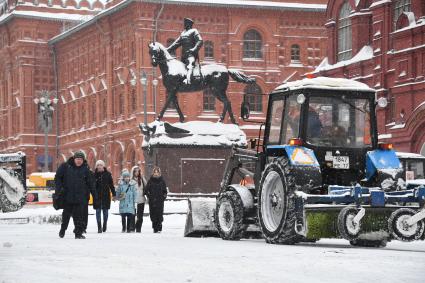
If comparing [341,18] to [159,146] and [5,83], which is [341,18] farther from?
[5,83]

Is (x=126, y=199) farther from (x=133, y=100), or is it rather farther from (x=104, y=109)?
(x=104, y=109)

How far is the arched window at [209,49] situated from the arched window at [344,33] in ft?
66.7

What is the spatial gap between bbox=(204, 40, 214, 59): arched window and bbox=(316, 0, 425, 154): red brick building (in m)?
20.3

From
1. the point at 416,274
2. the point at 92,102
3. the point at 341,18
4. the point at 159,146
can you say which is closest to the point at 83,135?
the point at 92,102

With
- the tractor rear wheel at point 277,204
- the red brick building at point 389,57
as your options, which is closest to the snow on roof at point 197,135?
the red brick building at point 389,57

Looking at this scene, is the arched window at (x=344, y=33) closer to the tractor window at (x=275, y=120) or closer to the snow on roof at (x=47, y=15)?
the tractor window at (x=275, y=120)

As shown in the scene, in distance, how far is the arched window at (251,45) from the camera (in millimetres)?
69438

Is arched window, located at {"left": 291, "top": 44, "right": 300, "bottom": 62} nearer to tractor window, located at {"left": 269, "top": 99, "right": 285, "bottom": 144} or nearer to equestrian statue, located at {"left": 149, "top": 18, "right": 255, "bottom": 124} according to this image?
equestrian statue, located at {"left": 149, "top": 18, "right": 255, "bottom": 124}

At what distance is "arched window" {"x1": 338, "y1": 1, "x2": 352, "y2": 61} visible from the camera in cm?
4803

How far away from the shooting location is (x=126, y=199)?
2455cm

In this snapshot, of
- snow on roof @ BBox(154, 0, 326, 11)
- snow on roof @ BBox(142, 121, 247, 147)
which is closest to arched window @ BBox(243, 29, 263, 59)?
snow on roof @ BBox(154, 0, 326, 11)

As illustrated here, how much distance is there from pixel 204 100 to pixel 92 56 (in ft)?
33.8

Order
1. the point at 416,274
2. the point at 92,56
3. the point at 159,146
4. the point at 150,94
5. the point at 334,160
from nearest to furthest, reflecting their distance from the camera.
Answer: the point at 416,274 < the point at 334,160 < the point at 159,146 < the point at 150,94 < the point at 92,56

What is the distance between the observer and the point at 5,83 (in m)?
87.4
